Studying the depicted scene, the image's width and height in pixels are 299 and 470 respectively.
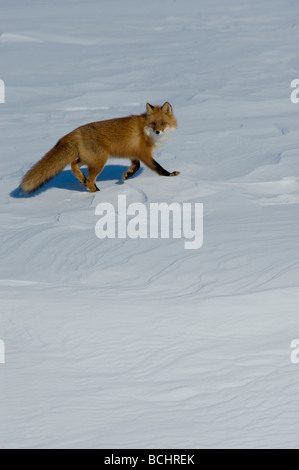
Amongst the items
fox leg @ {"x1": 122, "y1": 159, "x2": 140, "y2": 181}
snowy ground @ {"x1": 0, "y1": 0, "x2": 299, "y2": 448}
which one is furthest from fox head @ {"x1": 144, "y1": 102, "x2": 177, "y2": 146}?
snowy ground @ {"x1": 0, "y1": 0, "x2": 299, "y2": 448}

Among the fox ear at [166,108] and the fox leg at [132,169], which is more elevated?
the fox ear at [166,108]

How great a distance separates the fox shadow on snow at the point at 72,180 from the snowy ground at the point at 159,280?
1.0 inches

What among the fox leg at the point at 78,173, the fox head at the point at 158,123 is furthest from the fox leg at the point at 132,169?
the fox leg at the point at 78,173

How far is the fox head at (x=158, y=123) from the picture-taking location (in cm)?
588

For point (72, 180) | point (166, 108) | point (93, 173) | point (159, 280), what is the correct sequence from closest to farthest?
point (159, 280) → point (93, 173) → point (166, 108) → point (72, 180)

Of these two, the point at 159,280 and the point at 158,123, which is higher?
the point at 158,123

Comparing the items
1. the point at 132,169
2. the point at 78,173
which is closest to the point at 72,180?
the point at 78,173

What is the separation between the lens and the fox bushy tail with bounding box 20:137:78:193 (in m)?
5.68

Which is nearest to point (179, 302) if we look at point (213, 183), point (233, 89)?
point (213, 183)

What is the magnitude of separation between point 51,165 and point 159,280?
2.04 meters

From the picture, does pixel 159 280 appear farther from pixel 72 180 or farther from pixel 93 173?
pixel 72 180

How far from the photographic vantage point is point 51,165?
226 inches

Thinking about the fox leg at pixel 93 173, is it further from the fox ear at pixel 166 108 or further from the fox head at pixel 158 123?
the fox ear at pixel 166 108

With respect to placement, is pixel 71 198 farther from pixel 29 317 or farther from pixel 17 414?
pixel 17 414
